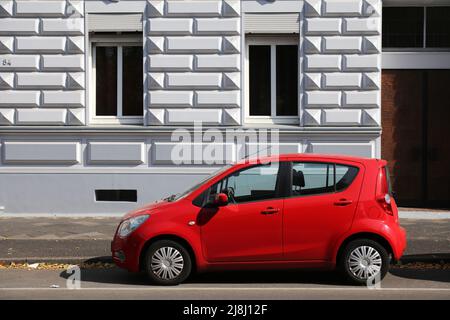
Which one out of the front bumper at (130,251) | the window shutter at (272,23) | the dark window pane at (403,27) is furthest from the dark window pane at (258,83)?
the front bumper at (130,251)

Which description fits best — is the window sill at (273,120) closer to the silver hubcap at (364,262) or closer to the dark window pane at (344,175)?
the dark window pane at (344,175)

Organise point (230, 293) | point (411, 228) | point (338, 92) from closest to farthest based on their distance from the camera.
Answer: point (230, 293), point (411, 228), point (338, 92)

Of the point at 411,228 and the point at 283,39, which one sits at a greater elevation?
the point at 283,39

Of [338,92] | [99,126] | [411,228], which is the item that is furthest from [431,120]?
[99,126]

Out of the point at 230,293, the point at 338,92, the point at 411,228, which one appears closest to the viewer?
the point at 230,293

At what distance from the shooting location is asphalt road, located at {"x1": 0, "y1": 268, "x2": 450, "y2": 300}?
340 inches

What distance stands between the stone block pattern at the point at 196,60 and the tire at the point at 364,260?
22.4 ft

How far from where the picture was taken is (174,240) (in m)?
9.17

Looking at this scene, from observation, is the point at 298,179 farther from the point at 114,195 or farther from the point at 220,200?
the point at 114,195

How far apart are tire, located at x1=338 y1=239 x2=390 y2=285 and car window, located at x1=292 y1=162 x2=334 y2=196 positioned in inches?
28.5

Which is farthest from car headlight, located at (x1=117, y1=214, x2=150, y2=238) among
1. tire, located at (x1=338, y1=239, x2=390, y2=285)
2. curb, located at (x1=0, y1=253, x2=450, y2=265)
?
tire, located at (x1=338, y1=239, x2=390, y2=285)

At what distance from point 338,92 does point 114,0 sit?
15.9 feet

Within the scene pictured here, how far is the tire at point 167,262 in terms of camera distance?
9.15 metres

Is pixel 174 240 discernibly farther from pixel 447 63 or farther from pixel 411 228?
pixel 447 63
